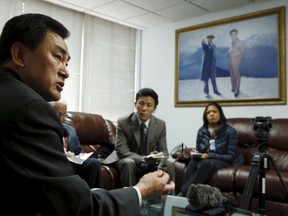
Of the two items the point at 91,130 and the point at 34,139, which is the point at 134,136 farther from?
the point at 34,139

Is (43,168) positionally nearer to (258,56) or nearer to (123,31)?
(258,56)

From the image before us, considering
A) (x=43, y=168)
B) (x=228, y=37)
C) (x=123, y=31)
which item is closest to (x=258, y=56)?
(x=228, y=37)

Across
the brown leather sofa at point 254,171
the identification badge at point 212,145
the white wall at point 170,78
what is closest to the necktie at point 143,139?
the brown leather sofa at point 254,171

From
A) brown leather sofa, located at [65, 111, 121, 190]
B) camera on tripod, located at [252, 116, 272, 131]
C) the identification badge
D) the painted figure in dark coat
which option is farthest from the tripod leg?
the painted figure in dark coat

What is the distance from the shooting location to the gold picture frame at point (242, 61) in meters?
3.65

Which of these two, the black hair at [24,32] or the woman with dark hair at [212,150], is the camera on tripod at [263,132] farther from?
the black hair at [24,32]

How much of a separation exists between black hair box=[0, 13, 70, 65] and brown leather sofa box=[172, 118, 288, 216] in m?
1.55

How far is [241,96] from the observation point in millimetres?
3902

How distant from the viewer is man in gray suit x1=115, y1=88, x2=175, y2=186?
2.80m

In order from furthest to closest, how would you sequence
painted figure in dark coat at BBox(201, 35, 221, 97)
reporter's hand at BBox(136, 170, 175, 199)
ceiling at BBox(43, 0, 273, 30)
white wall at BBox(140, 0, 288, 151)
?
1. painted figure in dark coat at BBox(201, 35, 221, 97)
2. white wall at BBox(140, 0, 288, 151)
3. ceiling at BBox(43, 0, 273, 30)
4. reporter's hand at BBox(136, 170, 175, 199)

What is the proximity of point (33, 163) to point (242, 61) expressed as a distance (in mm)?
3631

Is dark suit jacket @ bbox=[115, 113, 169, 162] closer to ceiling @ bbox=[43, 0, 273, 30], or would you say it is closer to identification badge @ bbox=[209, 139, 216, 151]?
identification badge @ bbox=[209, 139, 216, 151]

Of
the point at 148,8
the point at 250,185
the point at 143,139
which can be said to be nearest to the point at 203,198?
the point at 250,185

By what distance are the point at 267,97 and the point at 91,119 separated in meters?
2.15
